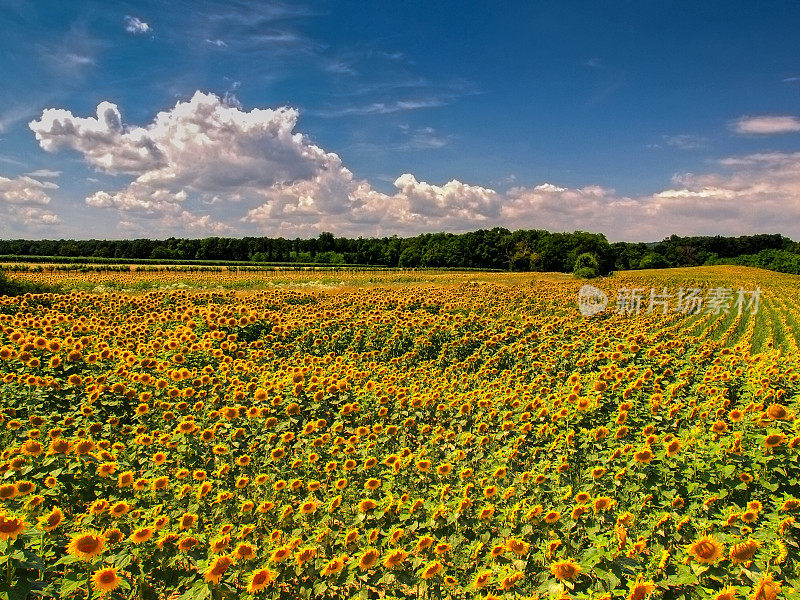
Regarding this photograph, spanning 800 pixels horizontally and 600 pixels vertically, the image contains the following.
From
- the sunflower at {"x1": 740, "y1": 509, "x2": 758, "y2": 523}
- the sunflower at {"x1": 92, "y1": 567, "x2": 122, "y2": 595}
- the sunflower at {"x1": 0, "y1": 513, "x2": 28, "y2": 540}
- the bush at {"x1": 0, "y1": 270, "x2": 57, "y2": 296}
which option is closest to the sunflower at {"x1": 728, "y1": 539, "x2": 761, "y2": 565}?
the sunflower at {"x1": 740, "y1": 509, "x2": 758, "y2": 523}

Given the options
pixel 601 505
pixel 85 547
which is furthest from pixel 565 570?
pixel 85 547

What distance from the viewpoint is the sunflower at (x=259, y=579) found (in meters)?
3.29

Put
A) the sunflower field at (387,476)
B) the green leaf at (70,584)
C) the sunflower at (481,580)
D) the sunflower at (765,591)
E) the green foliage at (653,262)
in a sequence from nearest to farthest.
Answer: the sunflower at (765,591) < the green leaf at (70,584) < the sunflower at (481,580) < the sunflower field at (387,476) < the green foliage at (653,262)

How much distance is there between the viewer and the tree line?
114 meters

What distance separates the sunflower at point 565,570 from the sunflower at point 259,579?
6.67ft

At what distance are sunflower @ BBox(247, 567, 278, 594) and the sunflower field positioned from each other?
2 cm

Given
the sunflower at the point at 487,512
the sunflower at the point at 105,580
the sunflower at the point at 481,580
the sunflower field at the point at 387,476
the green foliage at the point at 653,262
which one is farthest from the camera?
the green foliage at the point at 653,262

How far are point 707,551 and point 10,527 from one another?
4.67 metres

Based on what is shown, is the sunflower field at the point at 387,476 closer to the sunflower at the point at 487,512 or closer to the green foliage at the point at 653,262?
the sunflower at the point at 487,512

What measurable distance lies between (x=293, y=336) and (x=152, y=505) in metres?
8.61

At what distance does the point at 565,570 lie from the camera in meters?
3.36

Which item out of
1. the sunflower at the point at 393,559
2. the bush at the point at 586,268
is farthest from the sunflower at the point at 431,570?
the bush at the point at 586,268

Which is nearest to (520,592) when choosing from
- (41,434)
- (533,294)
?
(41,434)

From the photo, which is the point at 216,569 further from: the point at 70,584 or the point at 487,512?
the point at 487,512
